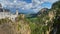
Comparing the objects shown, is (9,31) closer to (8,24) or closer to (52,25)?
(8,24)

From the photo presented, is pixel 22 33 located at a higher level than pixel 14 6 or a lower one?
lower

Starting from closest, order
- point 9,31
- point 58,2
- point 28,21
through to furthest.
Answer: point 9,31 → point 28,21 → point 58,2

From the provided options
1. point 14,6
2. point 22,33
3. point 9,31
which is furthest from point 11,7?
point 9,31

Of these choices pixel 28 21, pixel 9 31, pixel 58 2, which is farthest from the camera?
pixel 58 2

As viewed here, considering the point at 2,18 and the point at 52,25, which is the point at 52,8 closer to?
the point at 52,25

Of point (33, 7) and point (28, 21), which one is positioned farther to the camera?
point (33, 7)

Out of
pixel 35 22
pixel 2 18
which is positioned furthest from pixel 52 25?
pixel 2 18
